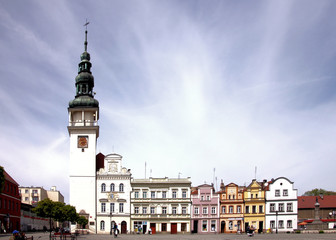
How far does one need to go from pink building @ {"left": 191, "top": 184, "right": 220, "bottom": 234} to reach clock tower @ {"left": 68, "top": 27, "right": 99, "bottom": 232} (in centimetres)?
1599

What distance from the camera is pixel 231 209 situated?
62.8 metres

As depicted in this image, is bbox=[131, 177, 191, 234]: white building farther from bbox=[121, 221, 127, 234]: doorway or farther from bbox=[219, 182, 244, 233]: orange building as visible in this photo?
bbox=[219, 182, 244, 233]: orange building


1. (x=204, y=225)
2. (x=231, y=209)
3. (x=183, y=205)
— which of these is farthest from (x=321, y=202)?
(x=183, y=205)

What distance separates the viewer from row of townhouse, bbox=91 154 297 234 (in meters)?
60.1

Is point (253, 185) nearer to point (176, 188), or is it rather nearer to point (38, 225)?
point (176, 188)

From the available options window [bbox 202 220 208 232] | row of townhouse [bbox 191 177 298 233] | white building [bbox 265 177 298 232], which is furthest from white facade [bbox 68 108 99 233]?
white building [bbox 265 177 298 232]

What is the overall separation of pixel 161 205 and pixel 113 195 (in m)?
7.78

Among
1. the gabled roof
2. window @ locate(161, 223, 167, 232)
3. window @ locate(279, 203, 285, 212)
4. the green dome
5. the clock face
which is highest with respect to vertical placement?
the green dome

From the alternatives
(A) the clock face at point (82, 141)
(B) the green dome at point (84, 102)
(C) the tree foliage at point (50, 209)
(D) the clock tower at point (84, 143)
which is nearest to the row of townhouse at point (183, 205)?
(D) the clock tower at point (84, 143)

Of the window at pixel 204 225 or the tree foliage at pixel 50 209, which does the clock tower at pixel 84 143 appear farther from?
the tree foliage at pixel 50 209

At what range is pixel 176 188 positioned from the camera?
61.5m

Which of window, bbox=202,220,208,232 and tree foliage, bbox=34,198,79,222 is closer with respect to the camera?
tree foliage, bbox=34,198,79,222

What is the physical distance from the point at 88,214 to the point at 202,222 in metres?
18.1

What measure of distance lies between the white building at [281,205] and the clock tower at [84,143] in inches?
1115
